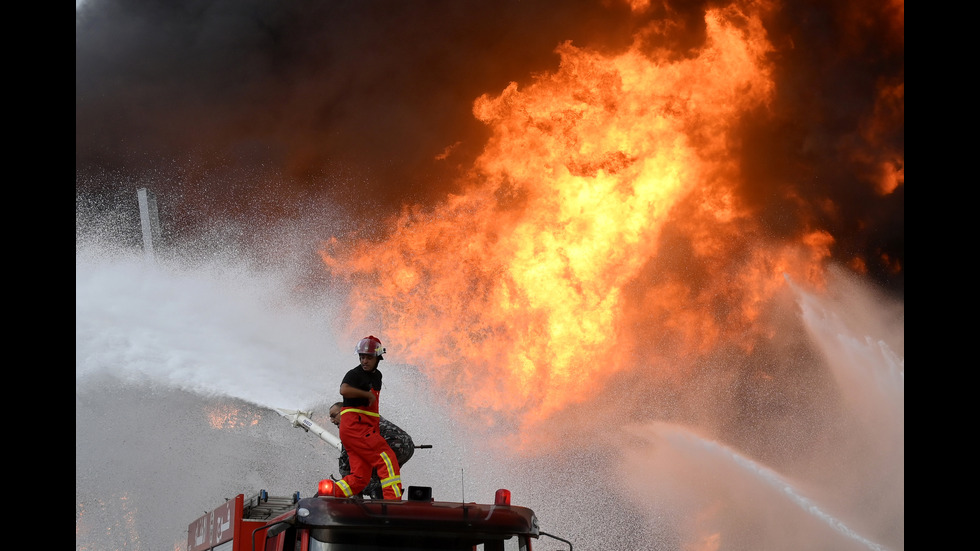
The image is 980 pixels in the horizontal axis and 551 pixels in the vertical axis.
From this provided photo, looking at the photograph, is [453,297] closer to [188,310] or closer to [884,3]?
[188,310]

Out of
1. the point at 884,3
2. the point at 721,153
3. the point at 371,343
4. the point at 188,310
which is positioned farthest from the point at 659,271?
the point at 371,343

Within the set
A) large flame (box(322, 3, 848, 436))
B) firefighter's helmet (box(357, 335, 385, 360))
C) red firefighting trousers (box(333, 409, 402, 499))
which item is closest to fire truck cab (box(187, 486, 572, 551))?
red firefighting trousers (box(333, 409, 402, 499))

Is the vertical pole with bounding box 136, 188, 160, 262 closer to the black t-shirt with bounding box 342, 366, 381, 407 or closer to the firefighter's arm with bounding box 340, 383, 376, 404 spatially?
the black t-shirt with bounding box 342, 366, 381, 407

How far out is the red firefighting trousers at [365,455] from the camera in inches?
302

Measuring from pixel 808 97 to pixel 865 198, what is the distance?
8.14 feet

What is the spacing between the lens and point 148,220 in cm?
1658

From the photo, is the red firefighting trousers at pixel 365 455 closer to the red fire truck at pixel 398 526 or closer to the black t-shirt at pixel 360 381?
the black t-shirt at pixel 360 381

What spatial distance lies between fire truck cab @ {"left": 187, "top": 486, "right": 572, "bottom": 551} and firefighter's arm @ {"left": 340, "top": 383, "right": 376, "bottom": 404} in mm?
1394

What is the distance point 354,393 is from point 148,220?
10390 millimetres

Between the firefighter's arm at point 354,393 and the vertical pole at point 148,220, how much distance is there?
9200mm

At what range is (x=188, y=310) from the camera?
603 inches

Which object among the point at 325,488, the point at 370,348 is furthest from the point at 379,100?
the point at 325,488

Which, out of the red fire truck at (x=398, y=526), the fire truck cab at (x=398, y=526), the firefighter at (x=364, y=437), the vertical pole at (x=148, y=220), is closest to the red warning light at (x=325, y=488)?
the red fire truck at (x=398, y=526)

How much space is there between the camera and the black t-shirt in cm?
793
